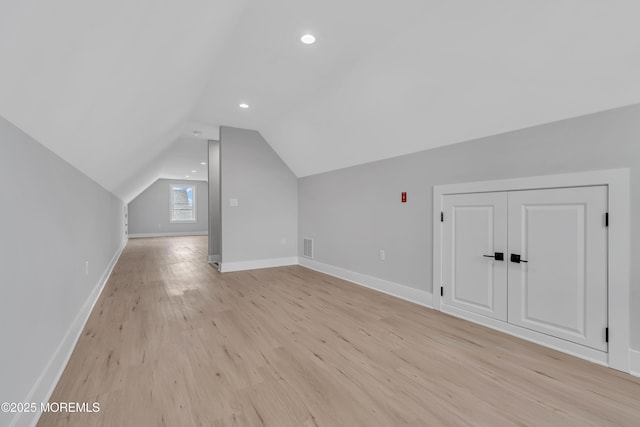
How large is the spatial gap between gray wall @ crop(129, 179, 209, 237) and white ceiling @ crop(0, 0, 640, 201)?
9.76 meters

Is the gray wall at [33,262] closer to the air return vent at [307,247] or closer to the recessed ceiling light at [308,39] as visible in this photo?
the recessed ceiling light at [308,39]

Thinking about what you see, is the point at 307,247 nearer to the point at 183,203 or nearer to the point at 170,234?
the point at 170,234

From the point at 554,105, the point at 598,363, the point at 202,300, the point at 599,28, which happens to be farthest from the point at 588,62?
the point at 202,300

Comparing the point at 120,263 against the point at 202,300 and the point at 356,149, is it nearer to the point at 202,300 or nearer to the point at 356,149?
the point at 202,300

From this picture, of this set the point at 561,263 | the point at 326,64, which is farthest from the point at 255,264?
the point at 561,263

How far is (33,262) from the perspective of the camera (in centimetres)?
153

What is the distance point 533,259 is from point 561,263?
0.19 metres

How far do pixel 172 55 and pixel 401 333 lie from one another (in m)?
3.00

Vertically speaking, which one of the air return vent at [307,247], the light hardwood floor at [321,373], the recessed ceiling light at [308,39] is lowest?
the light hardwood floor at [321,373]

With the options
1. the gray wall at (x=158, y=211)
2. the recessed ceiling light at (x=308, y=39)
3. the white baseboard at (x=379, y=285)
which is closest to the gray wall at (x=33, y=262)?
the recessed ceiling light at (x=308, y=39)

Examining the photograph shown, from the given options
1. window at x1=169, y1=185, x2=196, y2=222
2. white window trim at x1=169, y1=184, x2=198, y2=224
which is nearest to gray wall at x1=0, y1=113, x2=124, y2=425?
white window trim at x1=169, y1=184, x2=198, y2=224

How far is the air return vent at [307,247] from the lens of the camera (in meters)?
5.50

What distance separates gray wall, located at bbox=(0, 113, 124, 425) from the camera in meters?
1.22

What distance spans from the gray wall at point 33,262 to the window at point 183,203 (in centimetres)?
1130
